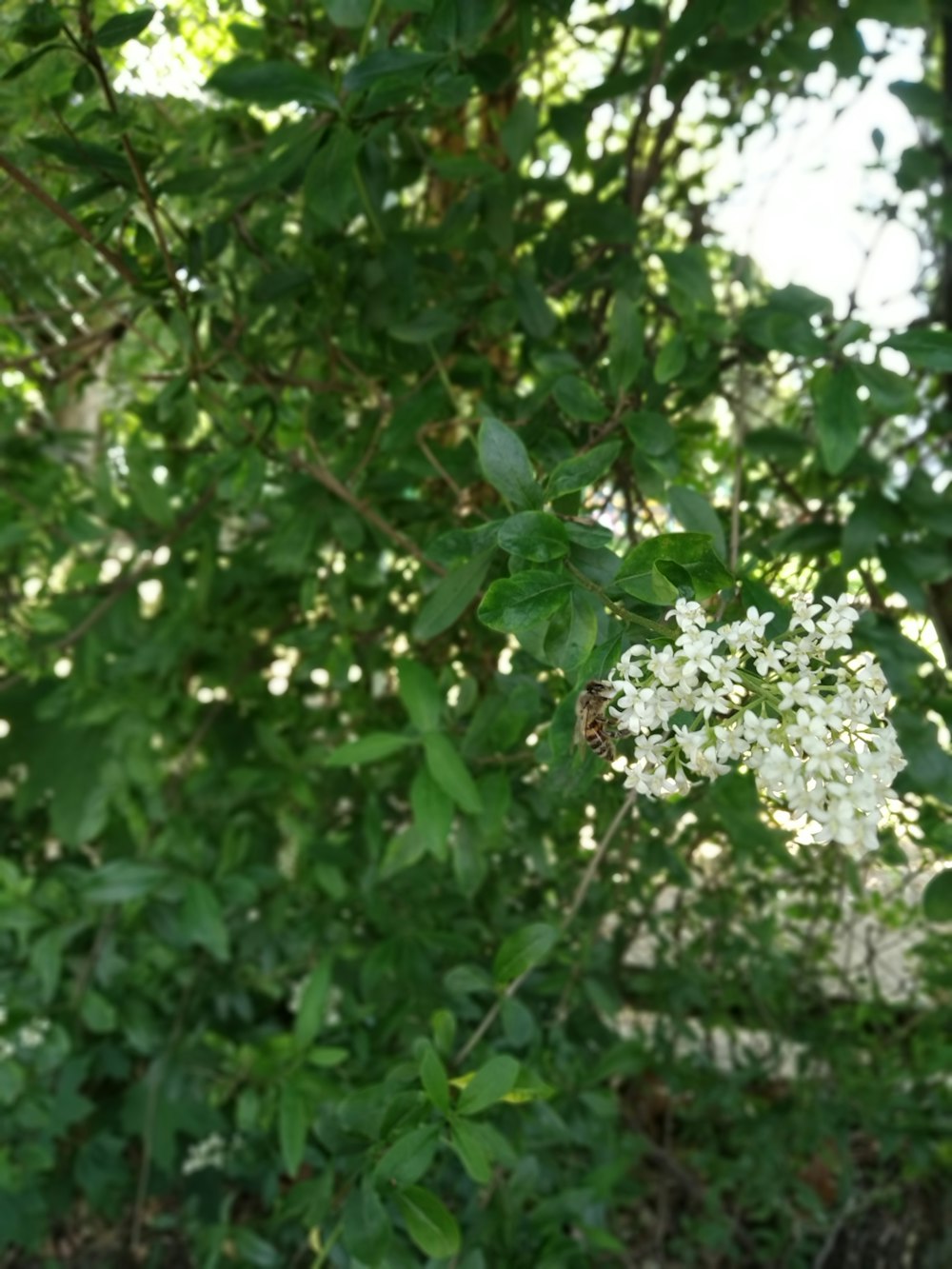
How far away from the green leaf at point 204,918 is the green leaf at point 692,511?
0.78 m

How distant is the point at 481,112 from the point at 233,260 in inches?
16.4

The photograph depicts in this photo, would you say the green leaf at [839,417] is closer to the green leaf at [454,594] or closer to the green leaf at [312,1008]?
the green leaf at [454,594]

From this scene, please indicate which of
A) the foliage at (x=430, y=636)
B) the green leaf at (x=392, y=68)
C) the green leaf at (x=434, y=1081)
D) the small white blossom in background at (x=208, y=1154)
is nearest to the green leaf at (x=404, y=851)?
the foliage at (x=430, y=636)

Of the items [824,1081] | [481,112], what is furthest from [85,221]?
[824,1081]

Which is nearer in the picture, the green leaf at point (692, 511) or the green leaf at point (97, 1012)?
the green leaf at point (692, 511)

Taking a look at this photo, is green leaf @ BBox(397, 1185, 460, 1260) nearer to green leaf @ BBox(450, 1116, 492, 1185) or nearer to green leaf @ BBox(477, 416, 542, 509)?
green leaf @ BBox(450, 1116, 492, 1185)

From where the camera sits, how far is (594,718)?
603mm

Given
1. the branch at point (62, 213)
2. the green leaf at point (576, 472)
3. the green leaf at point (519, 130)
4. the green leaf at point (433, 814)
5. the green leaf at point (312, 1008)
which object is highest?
the green leaf at point (519, 130)

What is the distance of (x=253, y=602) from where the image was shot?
1551 millimetres

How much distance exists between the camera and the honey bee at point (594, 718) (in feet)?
1.96

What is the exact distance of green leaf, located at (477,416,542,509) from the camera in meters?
0.65

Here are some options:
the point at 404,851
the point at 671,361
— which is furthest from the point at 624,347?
the point at 404,851

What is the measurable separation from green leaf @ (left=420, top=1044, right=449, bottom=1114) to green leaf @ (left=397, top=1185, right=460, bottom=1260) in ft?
0.18

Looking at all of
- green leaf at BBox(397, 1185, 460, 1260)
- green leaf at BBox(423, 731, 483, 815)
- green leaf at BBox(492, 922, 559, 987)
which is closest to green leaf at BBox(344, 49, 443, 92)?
green leaf at BBox(423, 731, 483, 815)
